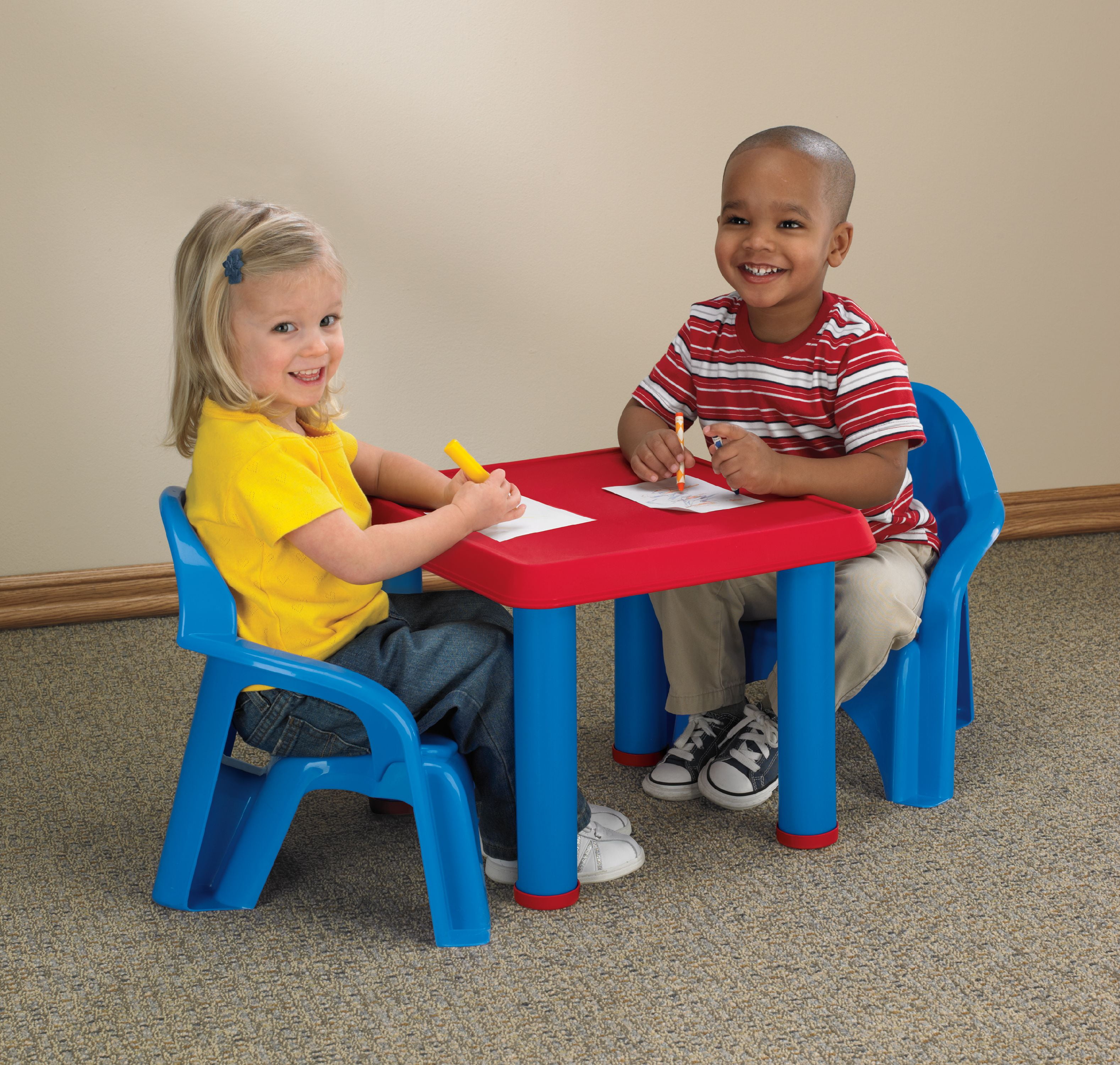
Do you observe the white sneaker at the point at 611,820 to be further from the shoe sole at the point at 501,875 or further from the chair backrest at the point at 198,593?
the chair backrest at the point at 198,593

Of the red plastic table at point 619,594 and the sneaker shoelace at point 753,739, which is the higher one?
the red plastic table at point 619,594

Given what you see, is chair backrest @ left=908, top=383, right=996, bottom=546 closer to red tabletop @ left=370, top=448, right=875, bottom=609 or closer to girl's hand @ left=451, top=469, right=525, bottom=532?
red tabletop @ left=370, top=448, right=875, bottom=609

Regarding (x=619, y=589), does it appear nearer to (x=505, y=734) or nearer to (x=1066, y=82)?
(x=505, y=734)

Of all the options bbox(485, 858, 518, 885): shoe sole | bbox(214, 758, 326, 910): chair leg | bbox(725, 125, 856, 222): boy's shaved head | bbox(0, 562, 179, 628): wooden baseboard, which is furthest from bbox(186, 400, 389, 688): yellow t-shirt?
bbox(0, 562, 179, 628): wooden baseboard

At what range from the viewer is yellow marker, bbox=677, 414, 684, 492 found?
1470 mm

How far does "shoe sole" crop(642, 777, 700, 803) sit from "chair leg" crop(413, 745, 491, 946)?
1.23ft

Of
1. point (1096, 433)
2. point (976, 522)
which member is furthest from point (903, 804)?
point (1096, 433)

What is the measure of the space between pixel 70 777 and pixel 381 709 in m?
0.71

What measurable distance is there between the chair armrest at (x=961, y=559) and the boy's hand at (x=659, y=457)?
0.35 m

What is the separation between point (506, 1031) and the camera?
1127 millimetres

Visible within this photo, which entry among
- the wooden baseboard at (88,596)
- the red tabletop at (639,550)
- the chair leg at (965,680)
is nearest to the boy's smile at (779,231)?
the red tabletop at (639,550)

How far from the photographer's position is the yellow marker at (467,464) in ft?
4.30

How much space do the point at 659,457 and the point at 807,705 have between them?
14.1 inches

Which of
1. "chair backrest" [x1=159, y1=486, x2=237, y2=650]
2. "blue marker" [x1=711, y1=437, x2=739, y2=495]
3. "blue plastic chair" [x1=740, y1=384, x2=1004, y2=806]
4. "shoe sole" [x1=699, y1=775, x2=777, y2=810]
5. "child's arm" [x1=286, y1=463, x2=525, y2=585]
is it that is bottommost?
"shoe sole" [x1=699, y1=775, x2=777, y2=810]
